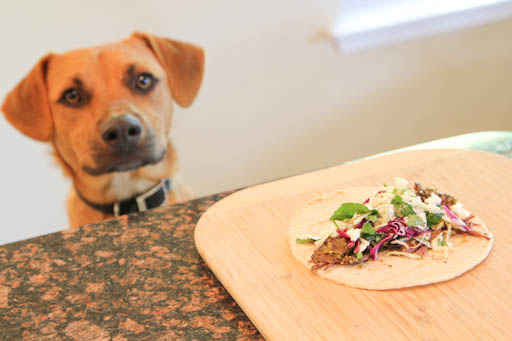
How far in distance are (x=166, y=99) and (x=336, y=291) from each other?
842 millimetres

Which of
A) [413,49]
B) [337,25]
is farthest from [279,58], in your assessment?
[413,49]

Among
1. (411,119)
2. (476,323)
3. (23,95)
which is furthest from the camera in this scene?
(411,119)

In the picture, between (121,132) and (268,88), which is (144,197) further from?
(268,88)

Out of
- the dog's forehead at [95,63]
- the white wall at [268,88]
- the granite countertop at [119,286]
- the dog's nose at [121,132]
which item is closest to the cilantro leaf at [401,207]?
the granite countertop at [119,286]

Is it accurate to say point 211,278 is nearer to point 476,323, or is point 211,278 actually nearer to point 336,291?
point 336,291

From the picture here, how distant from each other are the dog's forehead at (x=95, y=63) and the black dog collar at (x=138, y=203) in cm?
28

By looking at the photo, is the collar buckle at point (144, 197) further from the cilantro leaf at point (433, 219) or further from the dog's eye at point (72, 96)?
the cilantro leaf at point (433, 219)

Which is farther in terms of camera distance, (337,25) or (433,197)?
(337,25)

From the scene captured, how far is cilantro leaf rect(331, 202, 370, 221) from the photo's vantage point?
2.70 ft

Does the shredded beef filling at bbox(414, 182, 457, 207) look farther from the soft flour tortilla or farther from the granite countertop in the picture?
the granite countertop

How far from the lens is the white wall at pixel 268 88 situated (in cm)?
185

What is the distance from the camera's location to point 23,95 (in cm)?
136

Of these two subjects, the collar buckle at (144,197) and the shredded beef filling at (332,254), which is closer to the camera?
the shredded beef filling at (332,254)

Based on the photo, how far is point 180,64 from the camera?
1.48 m
